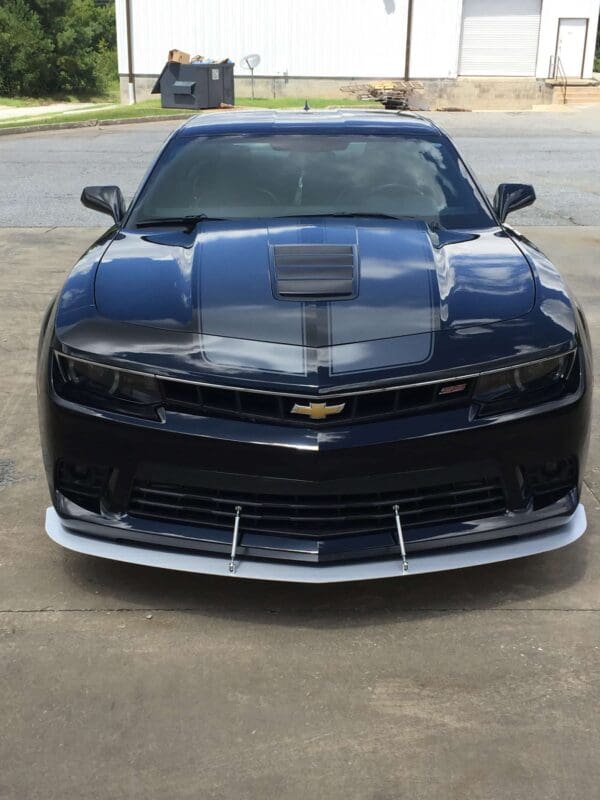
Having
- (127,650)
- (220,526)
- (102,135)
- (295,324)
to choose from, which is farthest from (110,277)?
(102,135)

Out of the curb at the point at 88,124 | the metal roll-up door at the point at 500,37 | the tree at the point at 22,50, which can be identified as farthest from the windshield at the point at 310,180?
the tree at the point at 22,50

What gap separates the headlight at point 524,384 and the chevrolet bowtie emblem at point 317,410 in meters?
0.45

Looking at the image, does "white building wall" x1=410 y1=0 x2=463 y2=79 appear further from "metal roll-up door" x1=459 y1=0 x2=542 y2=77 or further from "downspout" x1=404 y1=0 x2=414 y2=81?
"metal roll-up door" x1=459 y1=0 x2=542 y2=77

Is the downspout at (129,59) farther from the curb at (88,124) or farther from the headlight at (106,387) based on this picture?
the headlight at (106,387)

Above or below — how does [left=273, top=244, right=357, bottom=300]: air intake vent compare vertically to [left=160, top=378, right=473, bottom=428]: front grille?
above

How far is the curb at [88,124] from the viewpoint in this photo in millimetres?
22047

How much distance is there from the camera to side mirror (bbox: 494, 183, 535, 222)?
452cm

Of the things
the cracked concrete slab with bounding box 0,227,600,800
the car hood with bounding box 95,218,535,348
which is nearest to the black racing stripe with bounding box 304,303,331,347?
the car hood with bounding box 95,218,535,348

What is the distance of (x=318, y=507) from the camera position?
2.96m

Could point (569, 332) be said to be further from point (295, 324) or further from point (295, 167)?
point (295, 167)

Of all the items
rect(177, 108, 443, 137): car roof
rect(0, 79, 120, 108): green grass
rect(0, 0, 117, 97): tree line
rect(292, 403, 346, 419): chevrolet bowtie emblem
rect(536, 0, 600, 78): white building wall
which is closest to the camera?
rect(292, 403, 346, 419): chevrolet bowtie emblem

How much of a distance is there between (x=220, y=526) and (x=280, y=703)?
570 millimetres

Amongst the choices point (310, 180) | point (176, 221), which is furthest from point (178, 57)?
point (176, 221)

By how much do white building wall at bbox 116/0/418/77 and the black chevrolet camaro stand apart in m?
36.5
